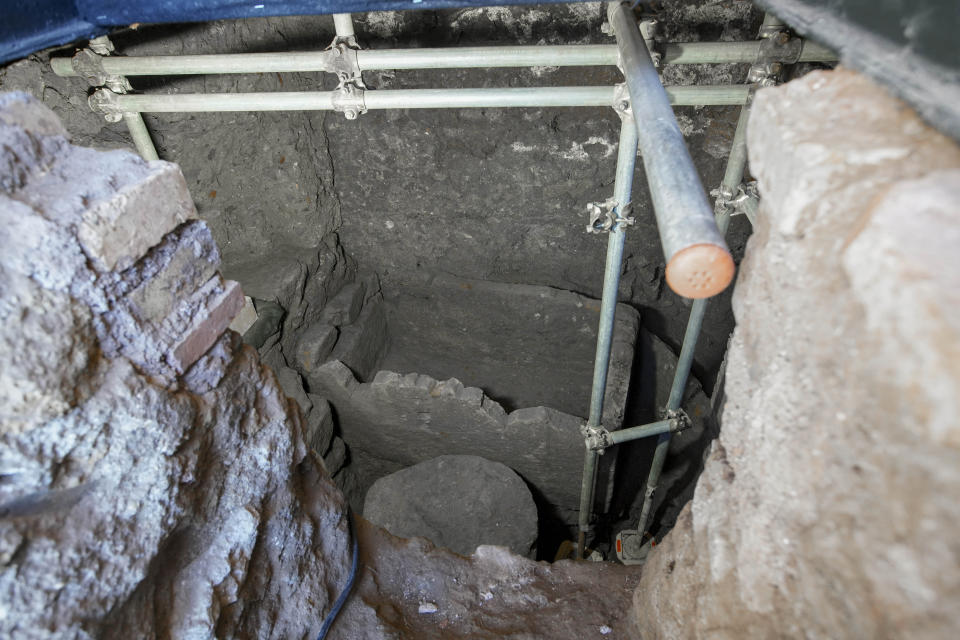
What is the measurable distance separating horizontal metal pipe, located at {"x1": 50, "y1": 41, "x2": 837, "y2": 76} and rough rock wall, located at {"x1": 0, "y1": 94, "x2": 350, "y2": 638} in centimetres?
110

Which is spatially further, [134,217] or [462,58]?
[462,58]

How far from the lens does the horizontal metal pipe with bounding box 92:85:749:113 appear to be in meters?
1.81

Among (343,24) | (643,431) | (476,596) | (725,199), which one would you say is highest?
(343,24)

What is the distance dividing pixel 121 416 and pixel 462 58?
159cm

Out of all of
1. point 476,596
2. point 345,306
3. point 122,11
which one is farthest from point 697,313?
point 345,306

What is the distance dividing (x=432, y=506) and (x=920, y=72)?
3.03 metres

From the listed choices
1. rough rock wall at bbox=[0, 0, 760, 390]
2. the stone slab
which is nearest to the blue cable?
the stone slab

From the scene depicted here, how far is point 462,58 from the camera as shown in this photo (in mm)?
1945

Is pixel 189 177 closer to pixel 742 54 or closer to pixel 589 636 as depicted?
pixel 742 54

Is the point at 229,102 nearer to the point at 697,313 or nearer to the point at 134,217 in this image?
the point at 134,217

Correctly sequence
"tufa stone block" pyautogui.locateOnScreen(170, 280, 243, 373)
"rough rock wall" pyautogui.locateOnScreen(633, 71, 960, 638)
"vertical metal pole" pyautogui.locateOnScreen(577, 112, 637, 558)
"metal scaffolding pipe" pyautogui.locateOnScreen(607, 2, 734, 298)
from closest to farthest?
"rough rock wall" pyautogui.locateOnScreen(633, 71, 960, 638)
"metal scaffolding pipe" pyautogui.locateOnScreen(607, 2, 734, 298)
"tufa stone block" pyautogui.locateOnScreen(170, 280, 243, 373)
"vertical metal pole" pyautogui.locateOnScreen(577, 112, 637, 558)

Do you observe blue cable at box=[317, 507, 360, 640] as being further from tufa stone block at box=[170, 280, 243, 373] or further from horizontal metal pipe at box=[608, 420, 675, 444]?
horizontal metal pipe at box=[608, 420, 675, 444]

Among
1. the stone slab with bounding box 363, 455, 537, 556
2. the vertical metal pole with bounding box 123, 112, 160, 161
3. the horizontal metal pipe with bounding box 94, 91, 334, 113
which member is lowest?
the stone slab with bounding box 363, 455, 537, 556

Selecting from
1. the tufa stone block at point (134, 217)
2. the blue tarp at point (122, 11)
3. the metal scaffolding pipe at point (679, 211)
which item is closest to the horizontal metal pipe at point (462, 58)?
the blue tarp at point (122, 11)
